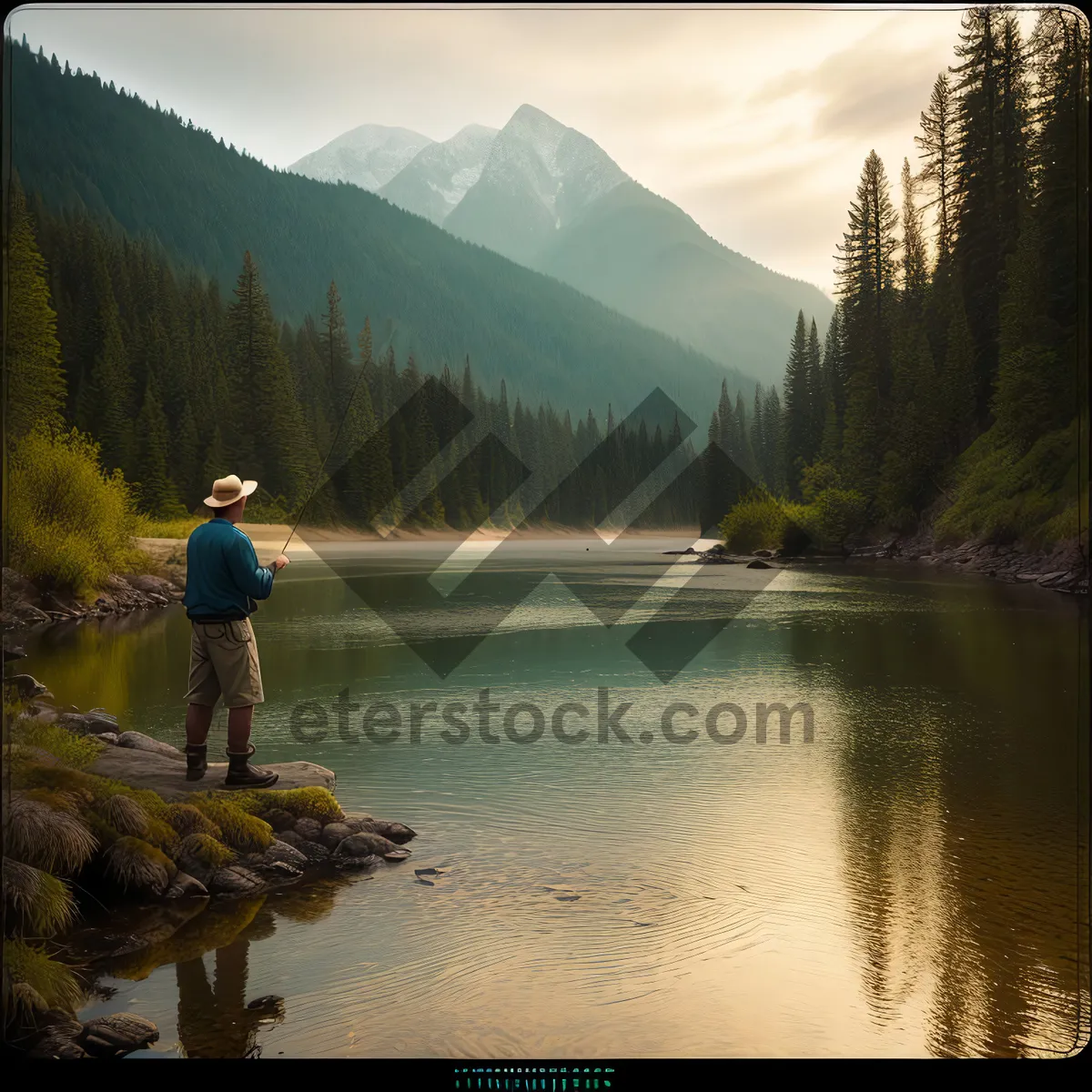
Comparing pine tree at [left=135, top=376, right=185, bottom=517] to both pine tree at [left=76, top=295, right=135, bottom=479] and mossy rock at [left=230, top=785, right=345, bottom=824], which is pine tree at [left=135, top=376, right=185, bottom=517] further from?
mossy rock at [left=230, top=785, right=345, bottom=824]

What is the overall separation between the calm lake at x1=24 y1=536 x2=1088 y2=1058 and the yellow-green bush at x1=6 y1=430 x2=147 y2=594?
7738 mm

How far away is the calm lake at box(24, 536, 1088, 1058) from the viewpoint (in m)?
5.77

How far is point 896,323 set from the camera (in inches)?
2697

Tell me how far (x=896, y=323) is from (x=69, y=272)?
6981cm

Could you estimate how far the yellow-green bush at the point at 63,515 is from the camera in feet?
94.0

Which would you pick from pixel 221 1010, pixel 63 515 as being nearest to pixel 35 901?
pixel 221 1010

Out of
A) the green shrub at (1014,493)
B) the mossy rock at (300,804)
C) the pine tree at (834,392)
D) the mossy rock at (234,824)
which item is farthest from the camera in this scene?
the pine tree at (834,392)

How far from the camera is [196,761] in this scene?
8.34m

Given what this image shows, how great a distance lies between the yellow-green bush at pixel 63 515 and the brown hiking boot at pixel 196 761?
2195 cm

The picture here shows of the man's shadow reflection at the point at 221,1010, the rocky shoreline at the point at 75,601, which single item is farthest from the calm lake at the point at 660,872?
the rocky shoreline at the point at 75,601

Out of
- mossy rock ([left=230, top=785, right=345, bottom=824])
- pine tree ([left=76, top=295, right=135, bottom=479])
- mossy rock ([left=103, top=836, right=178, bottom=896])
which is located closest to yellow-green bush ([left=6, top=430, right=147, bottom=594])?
mossy rock ([left=230, top=785, right=345, bottom=824])

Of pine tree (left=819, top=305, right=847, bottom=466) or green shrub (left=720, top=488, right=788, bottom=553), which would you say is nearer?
green shrub (left=720, top=488, right=788, bottom=553)

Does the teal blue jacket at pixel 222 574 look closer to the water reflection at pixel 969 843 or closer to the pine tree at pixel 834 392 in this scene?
the water reflection at pixel 969 843
